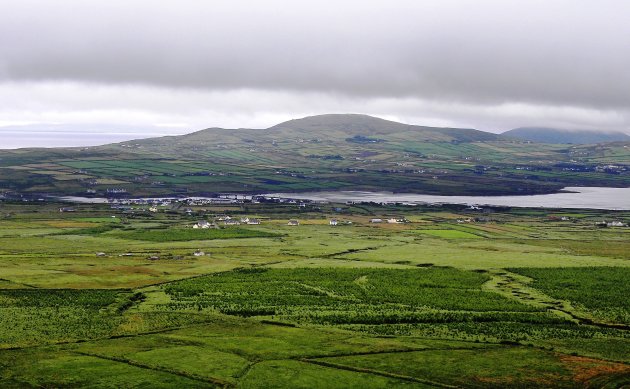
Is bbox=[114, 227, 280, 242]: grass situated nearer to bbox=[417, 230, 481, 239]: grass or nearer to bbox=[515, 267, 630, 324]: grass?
bbox=[417, 230, 481, 239]: grass

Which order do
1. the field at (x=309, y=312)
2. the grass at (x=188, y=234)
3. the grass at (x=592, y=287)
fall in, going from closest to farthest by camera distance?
the field at (x=309, y=312) < the grass at (x=592, y=287) < the grass at (x=188, y=234)

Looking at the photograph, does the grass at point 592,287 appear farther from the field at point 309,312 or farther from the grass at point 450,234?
the grass at point 450,234

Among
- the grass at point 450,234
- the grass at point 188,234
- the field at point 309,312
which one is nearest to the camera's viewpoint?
the field at point 309,312

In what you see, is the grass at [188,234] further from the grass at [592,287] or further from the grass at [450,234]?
the grass at [592,287]

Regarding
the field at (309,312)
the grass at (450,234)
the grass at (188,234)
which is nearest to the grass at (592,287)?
the field at (309,312)

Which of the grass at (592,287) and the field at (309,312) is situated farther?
the grass at (592,287)

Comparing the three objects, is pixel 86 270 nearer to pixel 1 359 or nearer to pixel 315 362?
pixel 1 359

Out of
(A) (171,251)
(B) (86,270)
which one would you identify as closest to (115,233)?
(A) (171,251)

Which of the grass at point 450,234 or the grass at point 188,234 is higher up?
the grass at point 450,234
